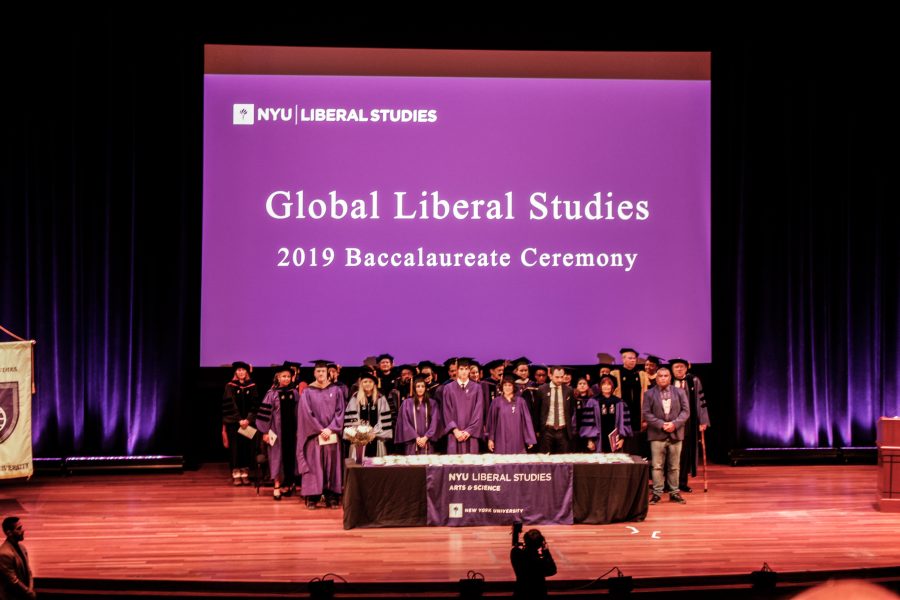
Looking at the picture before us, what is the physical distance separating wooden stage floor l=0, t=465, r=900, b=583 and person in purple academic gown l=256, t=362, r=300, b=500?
0.31m

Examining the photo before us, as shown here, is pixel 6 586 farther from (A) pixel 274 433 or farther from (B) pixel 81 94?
(B) pixel 81 94

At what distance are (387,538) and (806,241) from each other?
665 centimetres

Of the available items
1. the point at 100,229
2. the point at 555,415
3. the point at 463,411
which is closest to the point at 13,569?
the point at 463,411

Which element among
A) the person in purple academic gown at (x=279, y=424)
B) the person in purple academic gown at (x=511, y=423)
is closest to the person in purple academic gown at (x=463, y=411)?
the person in purple academic gown at (x=511, y=423)

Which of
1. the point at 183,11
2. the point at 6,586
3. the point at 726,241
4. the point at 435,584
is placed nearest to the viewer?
the point at 6,586

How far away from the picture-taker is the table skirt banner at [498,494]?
760 cm

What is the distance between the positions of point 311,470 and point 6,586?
3.89 metres

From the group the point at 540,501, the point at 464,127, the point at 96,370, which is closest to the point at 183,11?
the point at 464,127

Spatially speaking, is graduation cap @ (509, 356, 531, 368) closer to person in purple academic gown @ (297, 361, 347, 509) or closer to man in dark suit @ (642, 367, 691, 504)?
man in dark suit @ (642, 367, 691, 504)

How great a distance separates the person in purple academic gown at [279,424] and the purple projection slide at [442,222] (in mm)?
927

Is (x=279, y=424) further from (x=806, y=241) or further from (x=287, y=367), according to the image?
(x=806, y=241)

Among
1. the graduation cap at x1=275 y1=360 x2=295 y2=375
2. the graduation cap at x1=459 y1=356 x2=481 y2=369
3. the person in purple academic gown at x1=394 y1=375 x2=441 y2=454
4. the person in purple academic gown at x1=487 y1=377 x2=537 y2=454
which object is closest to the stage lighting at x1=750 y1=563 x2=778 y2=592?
the person in purple academic gown at x1=487 y1=377 x2=537 y2=454

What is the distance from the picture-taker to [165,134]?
34.0 ft

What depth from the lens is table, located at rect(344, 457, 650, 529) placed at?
7574 mm
